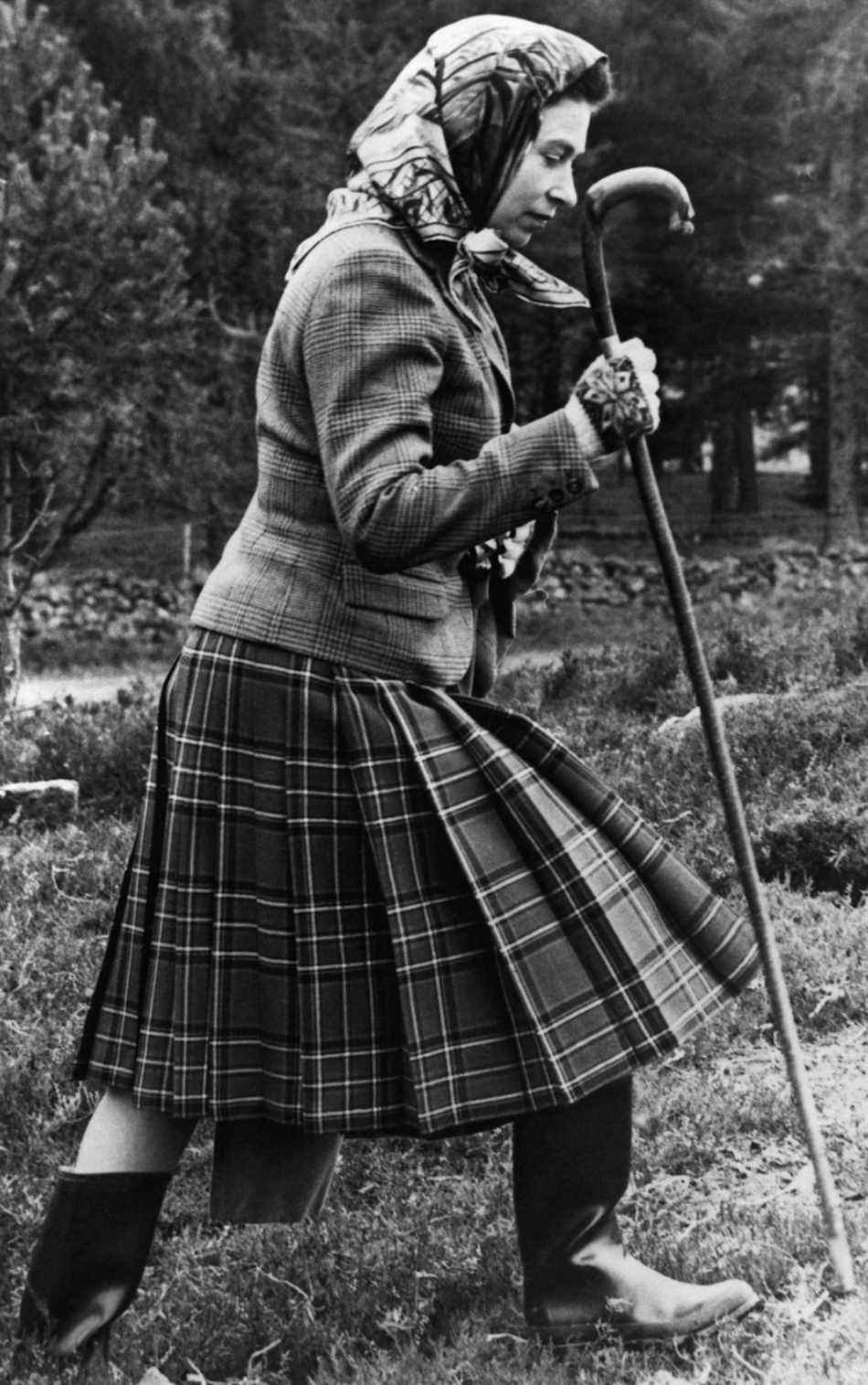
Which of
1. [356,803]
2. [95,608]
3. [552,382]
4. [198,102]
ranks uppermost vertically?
[198,102]

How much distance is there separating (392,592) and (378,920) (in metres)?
0.51

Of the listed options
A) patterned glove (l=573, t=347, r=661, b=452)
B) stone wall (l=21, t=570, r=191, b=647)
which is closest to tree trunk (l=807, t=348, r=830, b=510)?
stone wall (l=21, t=570, r=191, b=647)

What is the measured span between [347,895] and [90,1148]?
60 cm

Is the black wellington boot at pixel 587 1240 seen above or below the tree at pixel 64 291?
below

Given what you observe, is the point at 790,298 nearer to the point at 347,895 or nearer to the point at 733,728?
the point at 733,728

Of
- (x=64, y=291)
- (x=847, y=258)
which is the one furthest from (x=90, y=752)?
(x=847, y=258)

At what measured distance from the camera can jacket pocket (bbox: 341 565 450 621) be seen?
8.04 feet

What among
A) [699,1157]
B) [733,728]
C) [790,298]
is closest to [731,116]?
[790,298]

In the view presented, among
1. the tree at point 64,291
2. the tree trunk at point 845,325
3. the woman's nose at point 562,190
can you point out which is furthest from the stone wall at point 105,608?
the woman's nose at point 562,190

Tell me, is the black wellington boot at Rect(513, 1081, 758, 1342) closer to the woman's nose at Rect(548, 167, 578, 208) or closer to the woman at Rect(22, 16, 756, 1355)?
the woman at Rect(22, 16, 756, 1355)

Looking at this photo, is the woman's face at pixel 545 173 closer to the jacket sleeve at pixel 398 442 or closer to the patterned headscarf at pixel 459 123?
the patterned headscarf at pixel 459 123

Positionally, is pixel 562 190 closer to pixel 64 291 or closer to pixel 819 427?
pixel 64 291

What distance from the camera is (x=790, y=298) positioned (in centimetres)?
1875

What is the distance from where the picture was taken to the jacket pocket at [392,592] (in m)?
2.45
